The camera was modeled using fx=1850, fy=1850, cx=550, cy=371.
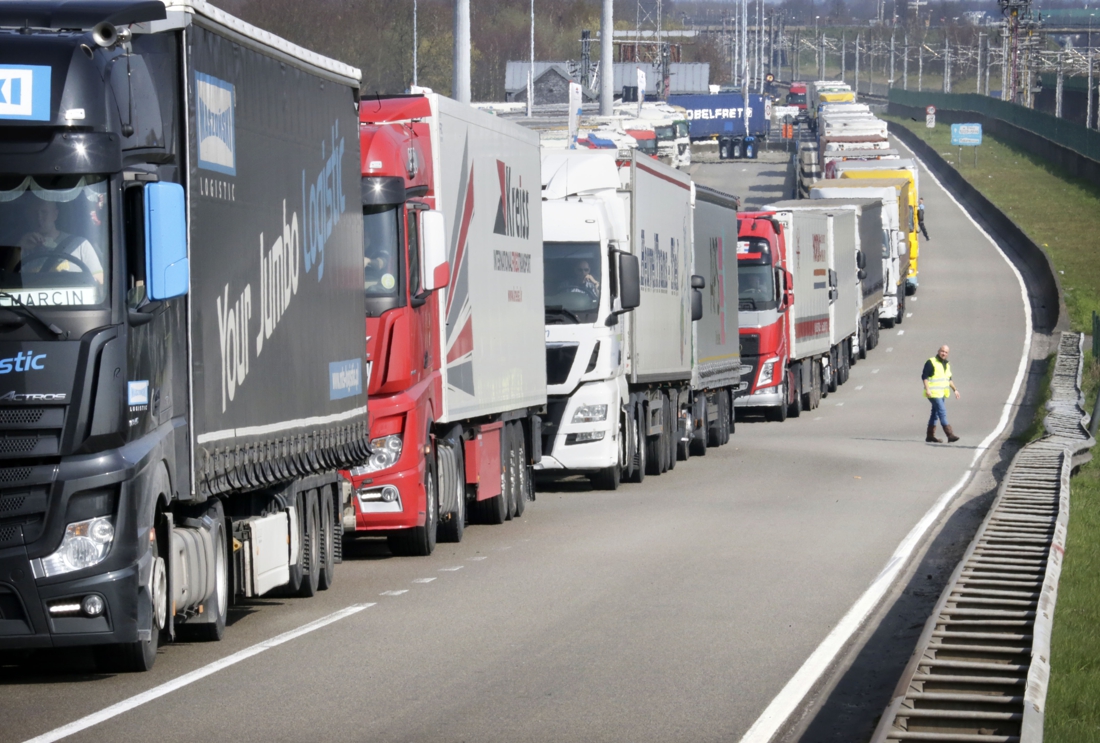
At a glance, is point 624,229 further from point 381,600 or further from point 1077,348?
point 1077,348

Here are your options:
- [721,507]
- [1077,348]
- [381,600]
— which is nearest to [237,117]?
[381,600]

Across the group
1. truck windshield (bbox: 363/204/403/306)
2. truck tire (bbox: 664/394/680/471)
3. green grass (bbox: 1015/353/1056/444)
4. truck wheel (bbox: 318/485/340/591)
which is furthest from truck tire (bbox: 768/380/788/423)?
truck wheel (bbox: 318/485/340/591)

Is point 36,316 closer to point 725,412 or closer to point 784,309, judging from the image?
point 725,412

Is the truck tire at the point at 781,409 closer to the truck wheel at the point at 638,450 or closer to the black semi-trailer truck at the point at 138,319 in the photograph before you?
the truck wheel at the point at 638,450

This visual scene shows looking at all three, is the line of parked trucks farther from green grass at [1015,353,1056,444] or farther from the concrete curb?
the concrete curb

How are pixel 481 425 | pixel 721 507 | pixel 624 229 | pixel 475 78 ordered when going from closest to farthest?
pixel 481 425
pixel 721 507
pixel 624 229
pixel 475 78

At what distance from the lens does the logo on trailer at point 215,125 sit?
383 inches

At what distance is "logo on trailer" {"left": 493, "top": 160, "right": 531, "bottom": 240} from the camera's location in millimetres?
17719

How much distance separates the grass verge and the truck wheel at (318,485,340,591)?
195 inches

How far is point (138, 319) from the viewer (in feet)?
29.1

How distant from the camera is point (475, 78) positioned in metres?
162

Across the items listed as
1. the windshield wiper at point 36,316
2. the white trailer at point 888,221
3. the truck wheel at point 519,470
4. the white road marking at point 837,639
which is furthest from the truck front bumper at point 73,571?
the white trailer at point 888,221

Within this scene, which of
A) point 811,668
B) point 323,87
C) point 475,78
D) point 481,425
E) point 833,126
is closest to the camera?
point 811,668

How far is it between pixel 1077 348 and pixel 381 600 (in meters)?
34.5
